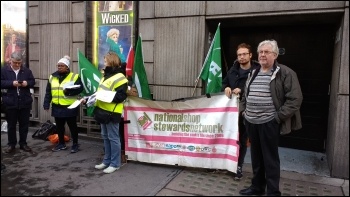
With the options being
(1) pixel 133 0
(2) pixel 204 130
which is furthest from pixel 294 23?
(1) pixel 133 0

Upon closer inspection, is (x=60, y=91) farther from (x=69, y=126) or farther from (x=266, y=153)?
(x=266, y=153)

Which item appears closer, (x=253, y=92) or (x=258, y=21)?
(x=253, y=92)

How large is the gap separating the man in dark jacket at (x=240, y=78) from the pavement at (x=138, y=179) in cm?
42

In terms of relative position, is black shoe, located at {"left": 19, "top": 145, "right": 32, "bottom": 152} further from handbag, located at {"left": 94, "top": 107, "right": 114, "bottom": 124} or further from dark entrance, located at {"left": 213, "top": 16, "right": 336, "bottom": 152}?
dark entrance, located at {"left": 213, "top": 16, "right": 336, "bottom": 152}

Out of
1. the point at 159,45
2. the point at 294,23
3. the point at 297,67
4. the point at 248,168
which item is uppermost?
the point at 294,23

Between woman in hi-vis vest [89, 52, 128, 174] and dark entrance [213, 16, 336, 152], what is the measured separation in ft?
6.93

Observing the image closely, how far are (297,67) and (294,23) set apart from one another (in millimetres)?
818

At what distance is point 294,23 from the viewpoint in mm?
5449

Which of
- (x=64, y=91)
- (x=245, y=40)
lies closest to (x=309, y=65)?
(x=245, y=40)

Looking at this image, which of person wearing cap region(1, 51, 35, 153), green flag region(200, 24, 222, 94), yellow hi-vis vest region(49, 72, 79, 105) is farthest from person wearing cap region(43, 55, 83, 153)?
green flag region(200, 24, 222, 94)

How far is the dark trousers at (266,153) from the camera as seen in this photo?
3.62 meters

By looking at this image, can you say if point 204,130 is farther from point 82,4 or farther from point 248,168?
point 82,4

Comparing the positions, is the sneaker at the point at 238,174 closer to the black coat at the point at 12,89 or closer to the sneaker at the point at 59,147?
the sneaker at the point at 59,147

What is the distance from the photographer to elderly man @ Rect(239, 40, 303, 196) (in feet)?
11.5
